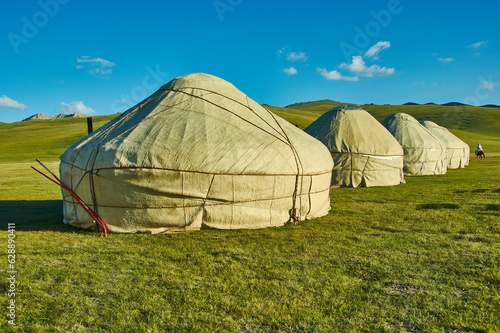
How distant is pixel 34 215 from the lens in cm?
650

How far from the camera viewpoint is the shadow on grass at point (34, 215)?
18.1 feet

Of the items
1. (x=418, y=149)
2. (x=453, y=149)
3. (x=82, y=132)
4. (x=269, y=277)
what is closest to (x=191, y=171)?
(x=269, y=277)

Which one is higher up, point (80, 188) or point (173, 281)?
point (80, 188)

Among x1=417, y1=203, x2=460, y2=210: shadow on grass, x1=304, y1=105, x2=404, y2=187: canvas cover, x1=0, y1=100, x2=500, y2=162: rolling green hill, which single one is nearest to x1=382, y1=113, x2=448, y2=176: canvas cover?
x1=304, y1=105, x2=404, y2=187: canvas cover

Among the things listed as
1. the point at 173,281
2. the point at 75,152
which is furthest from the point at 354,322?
the point at 75,152

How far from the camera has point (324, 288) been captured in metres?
3.10

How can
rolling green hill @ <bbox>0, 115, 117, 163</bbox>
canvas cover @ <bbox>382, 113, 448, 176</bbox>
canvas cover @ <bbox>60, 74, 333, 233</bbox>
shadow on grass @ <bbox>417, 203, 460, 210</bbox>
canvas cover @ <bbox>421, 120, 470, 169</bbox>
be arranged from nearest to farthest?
1. canvas cover @ <bbox>60, 74, 333, 233</bbox>
2. shadow on grass @ <bbox>417, 203, 460, 210</bbox>
3. canvas cover @ <bbox>382, 113, 448, 176</bbox>
4. canvas cover @ <bbox>421, 120, 470, 169</bbox>
5. rolling green hill @ <bbox>0, 115, 117, 163</bbox>

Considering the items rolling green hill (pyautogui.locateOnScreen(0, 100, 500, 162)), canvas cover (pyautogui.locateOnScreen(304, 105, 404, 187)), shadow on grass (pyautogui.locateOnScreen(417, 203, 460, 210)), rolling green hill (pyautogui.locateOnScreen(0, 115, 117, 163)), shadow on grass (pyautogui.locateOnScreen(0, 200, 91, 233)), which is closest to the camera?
shadow on grass (pyautogui.locateOnScreen(0, 200, 91, 233))

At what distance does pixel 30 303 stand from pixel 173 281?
119 cm

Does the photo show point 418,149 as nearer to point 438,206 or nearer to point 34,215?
point 438,206

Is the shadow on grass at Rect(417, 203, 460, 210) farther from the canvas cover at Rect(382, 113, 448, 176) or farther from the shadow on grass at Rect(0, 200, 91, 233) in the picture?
the canvas cover at Rect(382, 113, 448, 176)

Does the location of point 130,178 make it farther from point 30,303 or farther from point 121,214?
point 30,303

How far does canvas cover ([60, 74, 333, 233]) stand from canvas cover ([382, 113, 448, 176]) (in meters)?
10.6

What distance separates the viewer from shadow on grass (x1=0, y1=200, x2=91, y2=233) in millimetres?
5527
